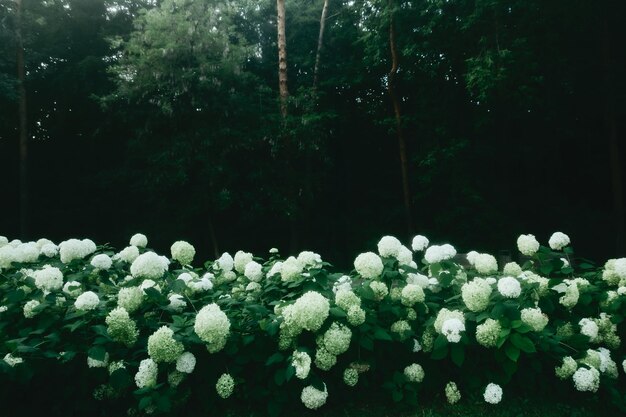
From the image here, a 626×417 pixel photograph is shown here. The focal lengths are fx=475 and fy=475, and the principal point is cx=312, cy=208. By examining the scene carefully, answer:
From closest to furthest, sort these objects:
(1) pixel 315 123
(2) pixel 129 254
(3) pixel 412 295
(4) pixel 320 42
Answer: (3) pixel 412 295 < (2) pixel 129 254 < (1) pixel 315 123 < (4) pixel 320 42

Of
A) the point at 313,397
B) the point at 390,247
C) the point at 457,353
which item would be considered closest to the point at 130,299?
the point at 313,397

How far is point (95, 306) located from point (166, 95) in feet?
48.9

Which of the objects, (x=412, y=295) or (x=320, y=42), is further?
(x=320, y=42)

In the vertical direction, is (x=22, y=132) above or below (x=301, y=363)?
above

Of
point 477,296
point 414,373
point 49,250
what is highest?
A: point 49,250

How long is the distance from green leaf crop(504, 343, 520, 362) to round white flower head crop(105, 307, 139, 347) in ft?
7.81

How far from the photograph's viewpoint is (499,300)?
332cm

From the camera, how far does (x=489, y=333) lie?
308cm

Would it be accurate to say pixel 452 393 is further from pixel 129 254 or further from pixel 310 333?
pixel 129 254

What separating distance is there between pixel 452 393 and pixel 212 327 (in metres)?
1.76

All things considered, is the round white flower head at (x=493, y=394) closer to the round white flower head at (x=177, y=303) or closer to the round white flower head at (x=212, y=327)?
the round white flower head at (x=212, y=327)

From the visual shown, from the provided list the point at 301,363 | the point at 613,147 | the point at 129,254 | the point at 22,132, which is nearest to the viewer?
the point at 301,363

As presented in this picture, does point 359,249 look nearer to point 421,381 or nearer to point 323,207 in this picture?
point 323,207

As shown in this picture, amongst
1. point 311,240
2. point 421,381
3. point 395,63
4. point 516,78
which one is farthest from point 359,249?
point 421,381
